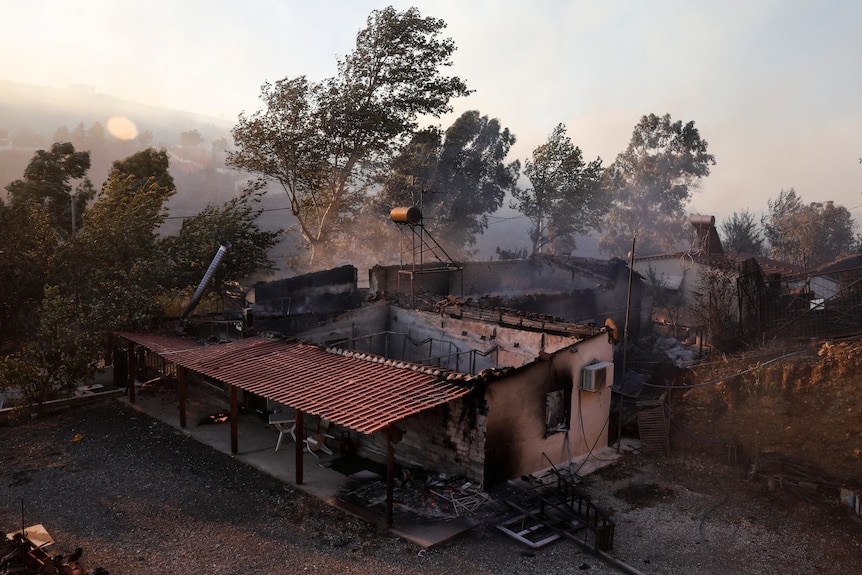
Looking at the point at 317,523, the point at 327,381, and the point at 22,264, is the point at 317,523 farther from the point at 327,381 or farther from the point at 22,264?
the point at 22,264

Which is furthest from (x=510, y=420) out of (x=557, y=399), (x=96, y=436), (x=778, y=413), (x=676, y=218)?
(x=676, y=218)

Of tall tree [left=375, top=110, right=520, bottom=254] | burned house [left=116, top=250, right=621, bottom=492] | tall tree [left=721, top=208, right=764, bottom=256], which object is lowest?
burned house [left=116, top=250, right=621, bottom=492]

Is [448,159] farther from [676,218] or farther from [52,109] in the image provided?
[52,109]

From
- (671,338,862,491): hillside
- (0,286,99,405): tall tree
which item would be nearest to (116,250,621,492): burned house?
(0,286,99,405): tall tree

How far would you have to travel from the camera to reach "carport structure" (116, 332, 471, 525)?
1160 cm

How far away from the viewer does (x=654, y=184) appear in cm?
5875

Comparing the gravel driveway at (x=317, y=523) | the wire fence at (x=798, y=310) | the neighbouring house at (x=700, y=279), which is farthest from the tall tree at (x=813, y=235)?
the gravel driveway at (x=317, y=523)

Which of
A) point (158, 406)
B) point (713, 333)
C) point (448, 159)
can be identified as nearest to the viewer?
point (158, 406)

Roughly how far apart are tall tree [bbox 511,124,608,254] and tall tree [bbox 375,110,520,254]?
245cm

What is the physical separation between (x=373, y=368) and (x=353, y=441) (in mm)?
2559

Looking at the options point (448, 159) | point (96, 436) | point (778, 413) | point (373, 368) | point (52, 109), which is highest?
point (52, 109)

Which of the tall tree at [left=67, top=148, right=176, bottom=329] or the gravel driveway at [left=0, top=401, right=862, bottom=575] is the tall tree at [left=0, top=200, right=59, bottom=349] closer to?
the tall tree at [left=67, top=148, right=176, bottom=329]

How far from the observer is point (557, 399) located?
48.4 feet

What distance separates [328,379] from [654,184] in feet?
172
